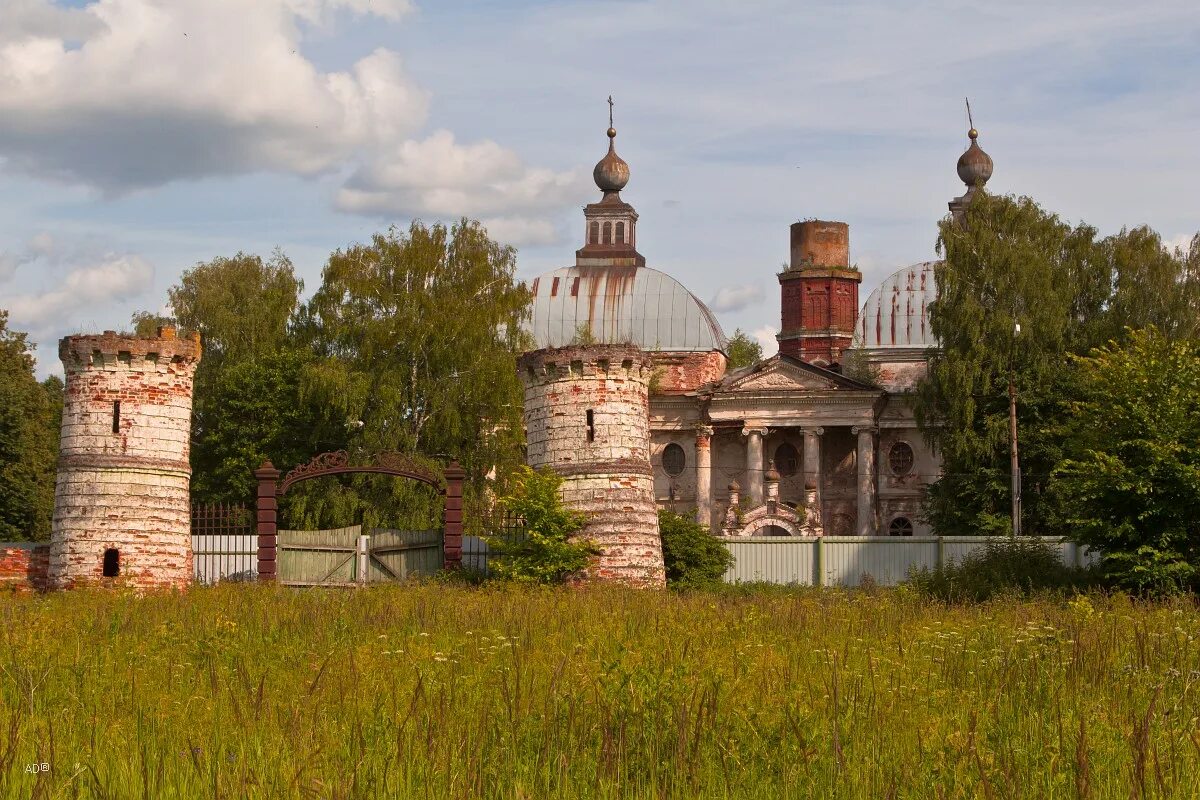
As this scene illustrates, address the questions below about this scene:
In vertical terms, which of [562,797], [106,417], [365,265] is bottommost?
[562,797]

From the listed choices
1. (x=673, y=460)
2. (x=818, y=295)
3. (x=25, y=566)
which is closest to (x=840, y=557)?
(x=25, y=566)

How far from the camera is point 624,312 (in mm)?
56562

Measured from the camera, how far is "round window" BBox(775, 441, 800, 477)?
5025cm

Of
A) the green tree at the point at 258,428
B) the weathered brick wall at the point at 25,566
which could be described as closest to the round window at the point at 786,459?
the green tree at the point at 258,428

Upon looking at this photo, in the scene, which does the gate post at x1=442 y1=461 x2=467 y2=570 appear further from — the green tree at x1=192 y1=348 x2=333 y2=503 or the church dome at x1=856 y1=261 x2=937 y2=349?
the church dome at x1=856 y1=261 x2=937 y2=349

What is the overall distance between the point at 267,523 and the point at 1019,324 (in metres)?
21.3

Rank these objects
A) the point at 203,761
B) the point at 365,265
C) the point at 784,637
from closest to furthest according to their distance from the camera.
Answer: the point at 203,761 → the point at 784,637 → the point at 365,265

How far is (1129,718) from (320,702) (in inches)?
165

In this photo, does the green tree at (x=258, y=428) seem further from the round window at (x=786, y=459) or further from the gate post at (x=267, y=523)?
the round window at (x=786, y=459)

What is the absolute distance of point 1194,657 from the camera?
10133mm

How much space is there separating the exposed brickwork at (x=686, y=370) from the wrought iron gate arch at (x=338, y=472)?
25913 millimetres

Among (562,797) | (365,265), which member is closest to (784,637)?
(562,797)

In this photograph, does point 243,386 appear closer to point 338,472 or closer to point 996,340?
point 338,472

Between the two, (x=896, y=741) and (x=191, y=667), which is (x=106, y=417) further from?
(x=896, y=741)
